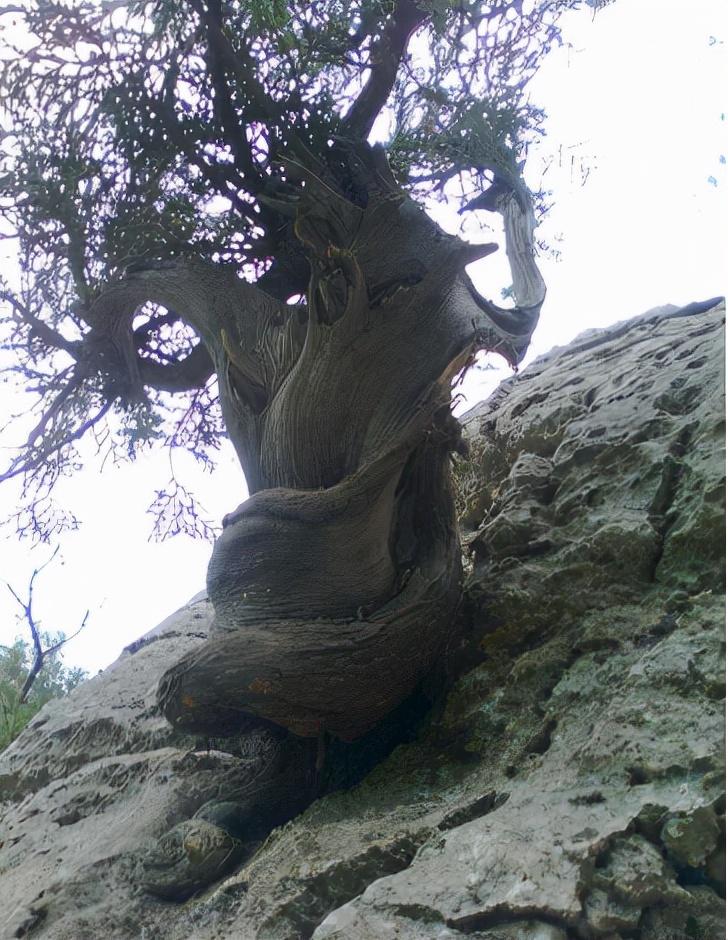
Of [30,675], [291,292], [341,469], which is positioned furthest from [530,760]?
[30,675]

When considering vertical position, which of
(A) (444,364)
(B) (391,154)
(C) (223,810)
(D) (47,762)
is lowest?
(C) (223,810)

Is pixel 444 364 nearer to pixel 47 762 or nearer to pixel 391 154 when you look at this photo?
pixel 391 154

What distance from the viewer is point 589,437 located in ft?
14.6

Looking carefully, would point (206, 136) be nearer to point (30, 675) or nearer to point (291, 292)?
point (291, 292)

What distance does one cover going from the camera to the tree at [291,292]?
355cm

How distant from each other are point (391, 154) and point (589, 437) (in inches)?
91.6

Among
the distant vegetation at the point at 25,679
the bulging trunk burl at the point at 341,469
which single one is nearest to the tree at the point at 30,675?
the distant vegetation at the point at 25,679

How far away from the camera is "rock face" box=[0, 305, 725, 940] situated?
2.33 meters

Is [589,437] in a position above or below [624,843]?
above

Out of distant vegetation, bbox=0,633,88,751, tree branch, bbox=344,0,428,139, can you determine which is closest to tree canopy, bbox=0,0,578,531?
tree branch, bbox=344,0,428,139

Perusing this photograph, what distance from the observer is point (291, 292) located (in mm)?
5008

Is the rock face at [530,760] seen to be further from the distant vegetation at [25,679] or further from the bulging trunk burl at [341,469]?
the distant vegetation at [25,679]

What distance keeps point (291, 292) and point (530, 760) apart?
10.5 ft

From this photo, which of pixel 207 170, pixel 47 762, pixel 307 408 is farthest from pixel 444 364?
pixel 47 762
